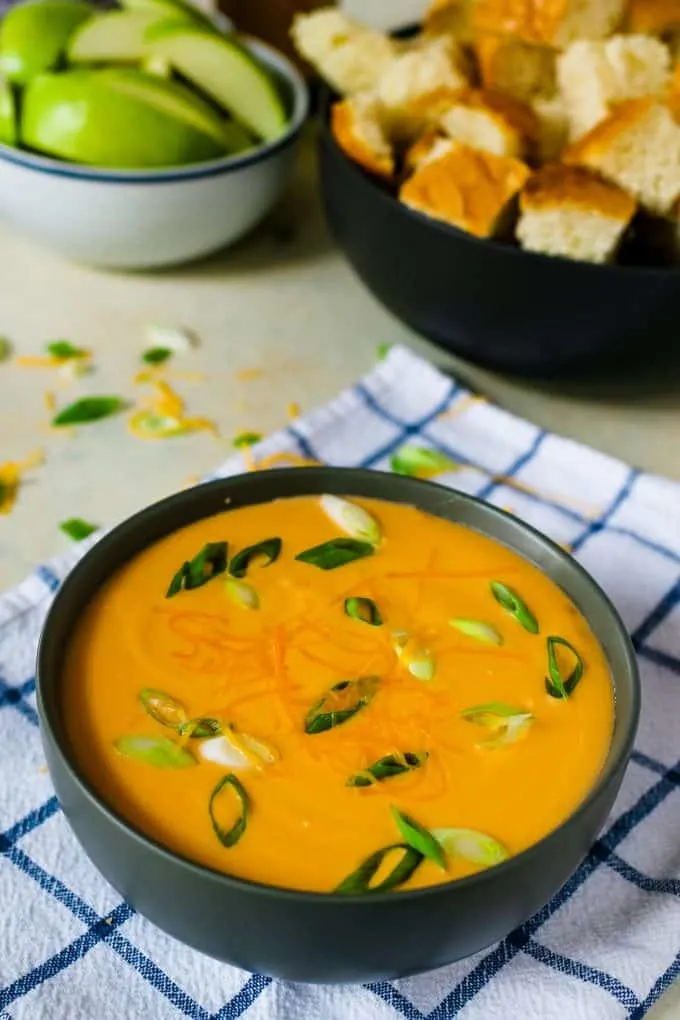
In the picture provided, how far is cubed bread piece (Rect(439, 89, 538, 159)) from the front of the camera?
47.4 inches

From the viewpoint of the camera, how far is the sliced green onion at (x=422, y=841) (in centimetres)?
64

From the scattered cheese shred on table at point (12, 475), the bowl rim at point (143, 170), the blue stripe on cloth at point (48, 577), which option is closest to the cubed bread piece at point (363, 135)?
the bowl rim at point (143, 170)

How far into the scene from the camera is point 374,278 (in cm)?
129

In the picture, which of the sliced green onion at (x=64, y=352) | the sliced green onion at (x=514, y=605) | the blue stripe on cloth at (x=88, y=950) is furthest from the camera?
the sliced green onion at (x=64, y=352)

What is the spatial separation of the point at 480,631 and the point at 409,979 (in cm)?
23

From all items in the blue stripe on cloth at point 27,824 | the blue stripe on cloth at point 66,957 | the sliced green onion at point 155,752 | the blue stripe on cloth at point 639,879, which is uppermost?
the sliced green onion at point 155,752

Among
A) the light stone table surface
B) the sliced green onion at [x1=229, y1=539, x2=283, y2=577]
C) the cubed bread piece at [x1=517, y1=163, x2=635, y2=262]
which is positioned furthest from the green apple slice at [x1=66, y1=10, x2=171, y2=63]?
the sliced green onion at [x1=229, y1=539, x2=283, y2=577]

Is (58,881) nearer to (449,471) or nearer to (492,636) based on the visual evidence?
(492,636)

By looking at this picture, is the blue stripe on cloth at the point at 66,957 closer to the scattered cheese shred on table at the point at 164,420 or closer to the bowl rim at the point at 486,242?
the scattered cheese shred on table at the point at 164,420

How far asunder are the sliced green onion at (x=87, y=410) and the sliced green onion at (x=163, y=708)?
0.54 m

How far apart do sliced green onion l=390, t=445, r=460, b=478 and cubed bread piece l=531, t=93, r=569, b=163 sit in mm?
380

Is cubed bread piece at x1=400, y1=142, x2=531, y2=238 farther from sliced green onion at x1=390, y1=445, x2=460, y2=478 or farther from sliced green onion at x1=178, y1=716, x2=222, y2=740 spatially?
sliced green onion at x1=178, y1=716, x2=222, y2=740

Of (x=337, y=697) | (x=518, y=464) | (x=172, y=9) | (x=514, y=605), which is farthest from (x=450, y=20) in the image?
(x=337, y=697)

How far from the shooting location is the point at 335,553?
84 centimetres
